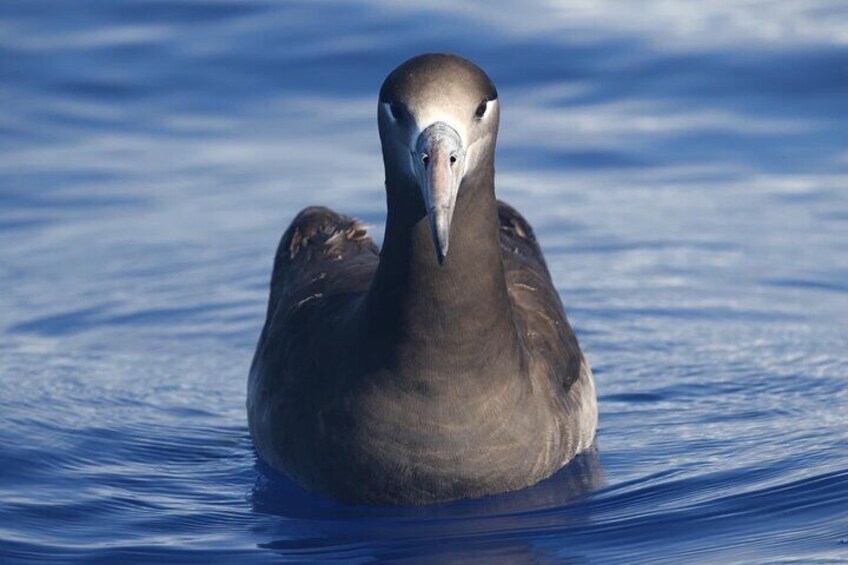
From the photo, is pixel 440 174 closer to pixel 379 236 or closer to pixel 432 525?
pixel 432 525

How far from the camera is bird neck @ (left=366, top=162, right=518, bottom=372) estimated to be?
7.50 meters

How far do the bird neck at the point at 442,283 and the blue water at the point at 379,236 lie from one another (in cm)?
73

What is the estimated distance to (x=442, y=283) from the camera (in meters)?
7.55

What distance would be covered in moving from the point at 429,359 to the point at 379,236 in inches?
170

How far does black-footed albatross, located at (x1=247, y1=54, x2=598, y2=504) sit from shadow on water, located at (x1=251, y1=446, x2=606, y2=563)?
68mm

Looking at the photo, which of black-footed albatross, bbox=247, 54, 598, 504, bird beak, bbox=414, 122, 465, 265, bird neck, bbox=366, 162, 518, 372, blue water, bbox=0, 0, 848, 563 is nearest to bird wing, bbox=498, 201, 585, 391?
black-footed albatross, bbox=247, 54, 598, 504

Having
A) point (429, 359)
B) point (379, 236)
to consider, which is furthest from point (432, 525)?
point (379, 236)

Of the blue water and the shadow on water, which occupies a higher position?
the blue water

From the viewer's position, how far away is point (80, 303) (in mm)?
11062

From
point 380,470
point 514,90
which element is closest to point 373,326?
point 380,470

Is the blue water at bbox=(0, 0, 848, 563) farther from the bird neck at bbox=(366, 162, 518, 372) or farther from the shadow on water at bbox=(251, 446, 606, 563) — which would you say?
the bird neck at bbox=(366, 162, 518, 372)

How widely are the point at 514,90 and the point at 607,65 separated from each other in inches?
36.8

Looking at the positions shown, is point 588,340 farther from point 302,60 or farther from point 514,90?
point 302,60

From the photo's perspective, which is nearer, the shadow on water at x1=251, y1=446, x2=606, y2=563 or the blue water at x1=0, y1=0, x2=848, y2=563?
the shadow on water at x1=251, y1=446, x2=606, y2=563
